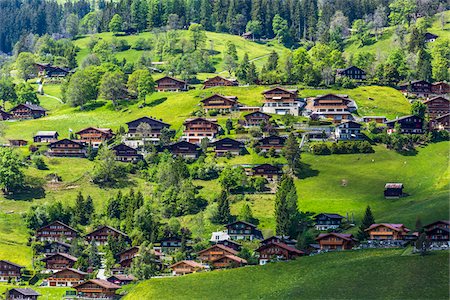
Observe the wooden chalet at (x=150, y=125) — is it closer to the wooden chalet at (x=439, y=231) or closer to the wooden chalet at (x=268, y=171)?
the wooden chalet at (x=268, y=171)

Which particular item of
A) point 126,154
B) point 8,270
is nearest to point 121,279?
point 8,270

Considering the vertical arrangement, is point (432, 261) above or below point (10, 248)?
above

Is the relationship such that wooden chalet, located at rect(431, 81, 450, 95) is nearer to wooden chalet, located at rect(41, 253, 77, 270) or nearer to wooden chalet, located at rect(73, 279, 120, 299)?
wooden chalet, located at rect(41, 253, 77, 270)

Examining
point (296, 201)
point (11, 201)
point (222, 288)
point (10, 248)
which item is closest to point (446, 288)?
point (222, 288)

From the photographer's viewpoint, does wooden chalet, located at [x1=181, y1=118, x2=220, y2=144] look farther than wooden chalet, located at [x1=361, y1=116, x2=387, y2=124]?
No

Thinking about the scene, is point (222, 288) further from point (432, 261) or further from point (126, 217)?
point (126, 217)

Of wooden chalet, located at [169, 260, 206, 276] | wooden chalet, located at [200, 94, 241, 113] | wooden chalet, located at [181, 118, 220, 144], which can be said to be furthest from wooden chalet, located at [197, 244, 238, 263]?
wooden chalet, located at [200, 94, 241, 113]
